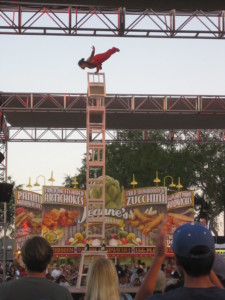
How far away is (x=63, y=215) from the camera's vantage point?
37594mm

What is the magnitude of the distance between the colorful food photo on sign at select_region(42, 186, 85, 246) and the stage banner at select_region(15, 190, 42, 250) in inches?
23.9

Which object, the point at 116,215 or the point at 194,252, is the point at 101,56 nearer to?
the point at 116,215

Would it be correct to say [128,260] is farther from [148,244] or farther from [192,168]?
[192,168]

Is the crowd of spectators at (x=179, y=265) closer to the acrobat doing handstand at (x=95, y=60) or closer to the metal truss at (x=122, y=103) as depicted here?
the acrobat doing handstand at (x=95, y=60)

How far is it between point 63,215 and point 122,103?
24.8 ft

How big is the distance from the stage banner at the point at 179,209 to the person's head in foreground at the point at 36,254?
32.9 m

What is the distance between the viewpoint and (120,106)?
32844mm

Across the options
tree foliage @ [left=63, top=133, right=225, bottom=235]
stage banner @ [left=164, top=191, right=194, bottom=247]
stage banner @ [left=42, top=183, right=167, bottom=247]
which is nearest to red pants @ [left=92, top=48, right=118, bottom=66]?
stage banner @ [left=42, top=183, right=167, bottom=247]

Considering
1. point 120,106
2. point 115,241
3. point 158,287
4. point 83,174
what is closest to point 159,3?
point 158,287

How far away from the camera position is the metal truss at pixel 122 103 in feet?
105

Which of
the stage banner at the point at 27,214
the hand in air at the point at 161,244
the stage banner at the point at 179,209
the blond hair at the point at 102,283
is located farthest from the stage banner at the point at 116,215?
the hand in air at the point at 161,244

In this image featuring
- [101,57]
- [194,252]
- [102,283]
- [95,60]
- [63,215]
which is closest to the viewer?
[194,252]

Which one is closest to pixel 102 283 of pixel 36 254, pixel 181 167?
pixel 36 254

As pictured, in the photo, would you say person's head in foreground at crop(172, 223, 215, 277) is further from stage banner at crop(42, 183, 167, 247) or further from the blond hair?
stage banner at crop(42, 183, 167, 247)
